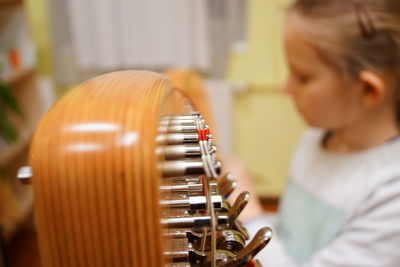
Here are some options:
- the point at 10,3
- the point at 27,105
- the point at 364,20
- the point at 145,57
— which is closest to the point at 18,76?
the point at 27,105

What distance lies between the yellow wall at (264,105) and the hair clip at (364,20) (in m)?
1.12

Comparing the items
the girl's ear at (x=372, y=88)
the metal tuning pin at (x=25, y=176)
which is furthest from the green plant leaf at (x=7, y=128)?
the metal tuning pin at (x=25, y=176)

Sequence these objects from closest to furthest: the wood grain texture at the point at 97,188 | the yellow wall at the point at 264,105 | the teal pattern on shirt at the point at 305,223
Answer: the wood grain texture at the point at 97,188
the teal pattern on shirt at the point at 305,223
the yellow wall at the point at 264,105

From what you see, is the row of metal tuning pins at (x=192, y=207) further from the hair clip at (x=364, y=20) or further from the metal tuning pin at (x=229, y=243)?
the hair clip at (x=364, y=20)

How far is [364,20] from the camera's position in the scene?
67 centimetres

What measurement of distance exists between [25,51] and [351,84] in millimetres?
1468

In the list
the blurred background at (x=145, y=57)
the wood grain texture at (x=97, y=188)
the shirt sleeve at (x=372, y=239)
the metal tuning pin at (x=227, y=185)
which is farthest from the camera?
the blurred background at (x=145, y=57)

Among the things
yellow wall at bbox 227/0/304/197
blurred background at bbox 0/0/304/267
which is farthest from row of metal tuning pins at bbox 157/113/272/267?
yellow wall at bbox 227/0/304/197

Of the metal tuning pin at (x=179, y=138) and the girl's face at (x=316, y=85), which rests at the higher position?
the metal tuning pin at (x=179, y=138)

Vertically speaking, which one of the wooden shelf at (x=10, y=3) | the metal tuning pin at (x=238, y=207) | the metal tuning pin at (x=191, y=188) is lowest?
the metal tuning pin at (x=238, y=207)

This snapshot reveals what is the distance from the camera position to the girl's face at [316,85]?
0.70 m

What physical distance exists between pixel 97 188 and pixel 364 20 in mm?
620

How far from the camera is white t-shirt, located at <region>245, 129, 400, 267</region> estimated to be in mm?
653

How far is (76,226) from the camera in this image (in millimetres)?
193
